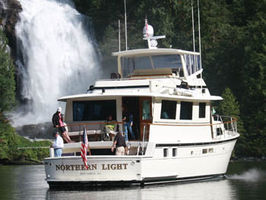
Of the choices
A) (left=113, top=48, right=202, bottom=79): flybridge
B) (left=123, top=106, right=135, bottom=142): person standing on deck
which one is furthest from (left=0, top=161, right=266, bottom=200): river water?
(left=113, top=48, right=202, bottom=79): flybridge

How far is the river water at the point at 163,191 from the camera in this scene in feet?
85.6

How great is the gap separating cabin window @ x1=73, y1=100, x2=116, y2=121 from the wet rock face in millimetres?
31241

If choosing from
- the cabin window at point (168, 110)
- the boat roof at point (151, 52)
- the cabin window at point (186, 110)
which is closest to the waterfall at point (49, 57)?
the boat roof at point (151, 52)

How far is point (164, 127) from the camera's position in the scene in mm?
29109

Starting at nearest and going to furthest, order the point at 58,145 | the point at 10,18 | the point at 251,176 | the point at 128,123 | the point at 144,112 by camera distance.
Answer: the point at 58,145 < the point at 128,123 < the point at 144,112 < the point at 251,176 < the point at 10,18

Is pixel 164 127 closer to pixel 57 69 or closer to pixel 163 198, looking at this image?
pixel 163 198

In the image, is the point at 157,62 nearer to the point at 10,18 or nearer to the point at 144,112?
the point at 144,112

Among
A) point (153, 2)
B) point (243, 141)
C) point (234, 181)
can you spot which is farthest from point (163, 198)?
point (153, 2)

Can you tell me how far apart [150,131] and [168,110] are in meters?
1.73

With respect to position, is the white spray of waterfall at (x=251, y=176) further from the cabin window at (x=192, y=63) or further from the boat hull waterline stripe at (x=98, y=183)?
the boat hull waterline stripe at (x=98, y=183)

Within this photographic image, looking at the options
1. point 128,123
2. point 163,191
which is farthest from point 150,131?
point 163,191

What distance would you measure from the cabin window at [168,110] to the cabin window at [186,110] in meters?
0.51

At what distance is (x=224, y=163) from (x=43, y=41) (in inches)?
1224

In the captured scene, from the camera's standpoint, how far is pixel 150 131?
93.8 ft
